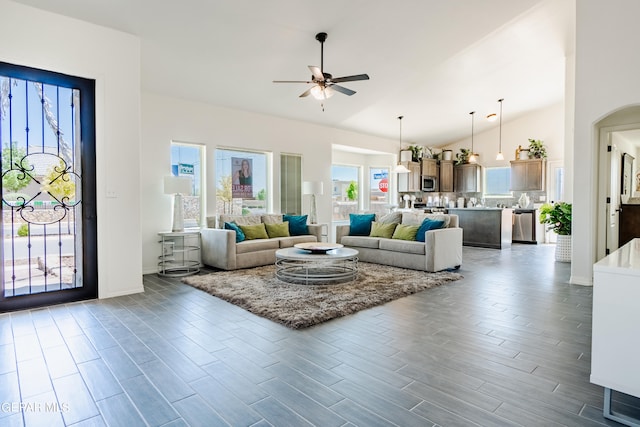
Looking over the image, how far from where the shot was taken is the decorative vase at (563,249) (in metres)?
6.64

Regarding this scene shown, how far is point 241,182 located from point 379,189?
197 inches

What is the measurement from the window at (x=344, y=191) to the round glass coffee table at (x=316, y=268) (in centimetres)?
440

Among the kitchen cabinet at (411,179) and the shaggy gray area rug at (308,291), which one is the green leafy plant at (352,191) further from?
the shaggy gray area rug at (308,291)

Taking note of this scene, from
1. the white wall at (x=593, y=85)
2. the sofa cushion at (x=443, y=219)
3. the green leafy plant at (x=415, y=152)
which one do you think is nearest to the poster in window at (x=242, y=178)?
the sofa cushion at (x=443, y=219)

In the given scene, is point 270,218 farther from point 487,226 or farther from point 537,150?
point 537,150

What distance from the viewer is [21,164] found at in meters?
3.81

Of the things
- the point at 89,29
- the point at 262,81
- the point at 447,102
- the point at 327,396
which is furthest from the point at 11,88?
the point at 447,102

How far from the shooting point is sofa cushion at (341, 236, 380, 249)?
623 cm

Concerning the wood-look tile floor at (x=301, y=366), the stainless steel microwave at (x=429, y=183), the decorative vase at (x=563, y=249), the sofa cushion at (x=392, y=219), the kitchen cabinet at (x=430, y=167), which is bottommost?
the wood-look tile floor at (x=301, y=366)

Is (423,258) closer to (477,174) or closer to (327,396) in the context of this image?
(327,396)

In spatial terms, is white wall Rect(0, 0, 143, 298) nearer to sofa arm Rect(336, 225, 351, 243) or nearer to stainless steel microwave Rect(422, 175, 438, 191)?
sofa arm Rect(336, 225, 351, 243)

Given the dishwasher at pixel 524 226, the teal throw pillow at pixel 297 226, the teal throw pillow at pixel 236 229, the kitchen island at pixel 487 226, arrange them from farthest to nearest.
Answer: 1. the dishwasher at pixel 524 226
2. the kitchen island at pixel 487 226
3. the teal throw pillow at pixel 297 226
4. the teal throw pillow at pixel 236 229

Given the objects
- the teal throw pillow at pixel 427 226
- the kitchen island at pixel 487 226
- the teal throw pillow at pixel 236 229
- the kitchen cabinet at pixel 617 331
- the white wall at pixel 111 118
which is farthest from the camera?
the kitchen island at pixel 487 226

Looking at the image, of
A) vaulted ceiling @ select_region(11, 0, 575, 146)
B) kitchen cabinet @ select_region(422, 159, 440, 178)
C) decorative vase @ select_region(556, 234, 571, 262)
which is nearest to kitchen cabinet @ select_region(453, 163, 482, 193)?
kitchen cabinet @ select_region(422, 159, 440, 178)
